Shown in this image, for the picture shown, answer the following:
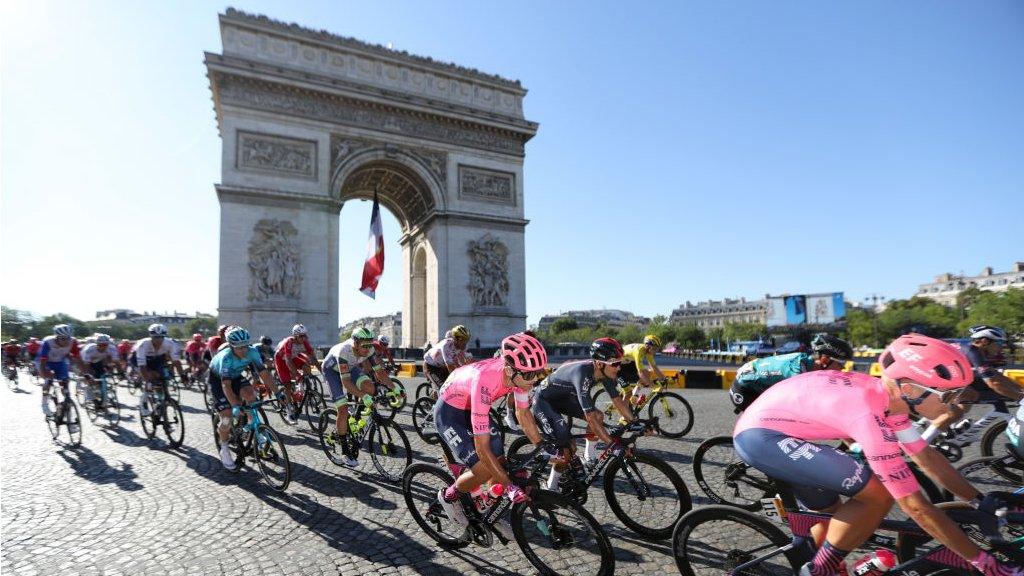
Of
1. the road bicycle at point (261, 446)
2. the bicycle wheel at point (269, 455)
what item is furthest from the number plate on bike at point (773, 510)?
the bicycle wheel at point (269, 455)

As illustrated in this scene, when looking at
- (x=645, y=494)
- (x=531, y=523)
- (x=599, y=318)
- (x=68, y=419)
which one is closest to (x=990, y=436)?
(x=645, y=494)

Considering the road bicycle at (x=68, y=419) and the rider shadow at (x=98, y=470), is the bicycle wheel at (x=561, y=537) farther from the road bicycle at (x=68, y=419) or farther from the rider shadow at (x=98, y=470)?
the road bicycle at (x=68, y=419)

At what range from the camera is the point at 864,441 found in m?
2.15

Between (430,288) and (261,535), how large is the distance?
876 inches

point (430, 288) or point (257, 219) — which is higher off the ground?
point (257, 219)

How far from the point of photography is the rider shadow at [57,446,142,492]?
545 centimetres

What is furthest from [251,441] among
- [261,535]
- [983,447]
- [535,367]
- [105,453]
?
[983,447]

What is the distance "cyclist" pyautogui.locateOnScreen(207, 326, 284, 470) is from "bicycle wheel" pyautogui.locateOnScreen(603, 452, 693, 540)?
3.92 m

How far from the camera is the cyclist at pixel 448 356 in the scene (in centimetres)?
801

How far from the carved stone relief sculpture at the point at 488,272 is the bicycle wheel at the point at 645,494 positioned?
69.4 feet

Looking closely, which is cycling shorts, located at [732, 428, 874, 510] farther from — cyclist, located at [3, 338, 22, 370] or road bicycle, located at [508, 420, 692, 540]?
cyclist, located at [3, 338, 22, 370]

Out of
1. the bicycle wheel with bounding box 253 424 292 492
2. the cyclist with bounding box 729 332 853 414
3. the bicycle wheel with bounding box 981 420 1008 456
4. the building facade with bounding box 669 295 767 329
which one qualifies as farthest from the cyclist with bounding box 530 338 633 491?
the building facade with bounding box 669 295 767 329

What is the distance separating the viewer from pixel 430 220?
1009 inches

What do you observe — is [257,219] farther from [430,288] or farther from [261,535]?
[261,535]
